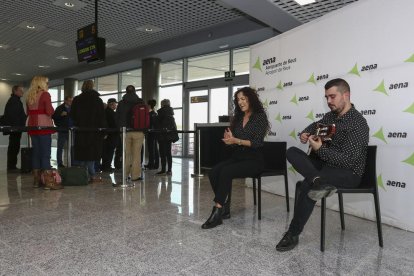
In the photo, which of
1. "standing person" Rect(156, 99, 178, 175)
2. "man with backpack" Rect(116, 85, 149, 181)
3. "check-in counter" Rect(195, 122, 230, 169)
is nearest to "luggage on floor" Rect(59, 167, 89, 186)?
"man with backpack" Rect(116, 85, 149, 181)

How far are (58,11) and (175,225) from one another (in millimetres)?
5926

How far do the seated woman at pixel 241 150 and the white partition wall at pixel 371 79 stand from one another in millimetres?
1050

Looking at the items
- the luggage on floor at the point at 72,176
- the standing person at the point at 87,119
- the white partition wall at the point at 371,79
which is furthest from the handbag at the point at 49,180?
the white partition wall at the point at 371,79

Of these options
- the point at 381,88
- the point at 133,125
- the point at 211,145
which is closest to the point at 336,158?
the point at 381,88

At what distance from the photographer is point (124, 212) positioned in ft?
10.9

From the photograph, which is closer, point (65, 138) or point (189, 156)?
point (65, 138)

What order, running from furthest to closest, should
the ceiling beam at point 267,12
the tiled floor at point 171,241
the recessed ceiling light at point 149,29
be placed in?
the recessed ceiling light at point 149,29 → the ceiling beam at point 267,12 → the tiled floor at point 171,241

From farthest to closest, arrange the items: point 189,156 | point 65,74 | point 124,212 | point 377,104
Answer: point 65,74 → point 189,156 → point 124,212 → point 377,104

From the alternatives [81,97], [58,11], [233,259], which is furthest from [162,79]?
[233,259]

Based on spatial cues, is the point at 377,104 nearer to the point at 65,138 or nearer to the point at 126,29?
the point at 65,138

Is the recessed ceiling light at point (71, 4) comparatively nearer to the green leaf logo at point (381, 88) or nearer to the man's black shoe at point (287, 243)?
the green leaf logo at point (381, 88)

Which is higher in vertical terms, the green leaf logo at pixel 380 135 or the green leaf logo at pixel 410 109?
the green leaf logo at pixel 410 109

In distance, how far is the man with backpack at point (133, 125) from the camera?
5160mm

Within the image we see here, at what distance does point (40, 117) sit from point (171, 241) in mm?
2934
